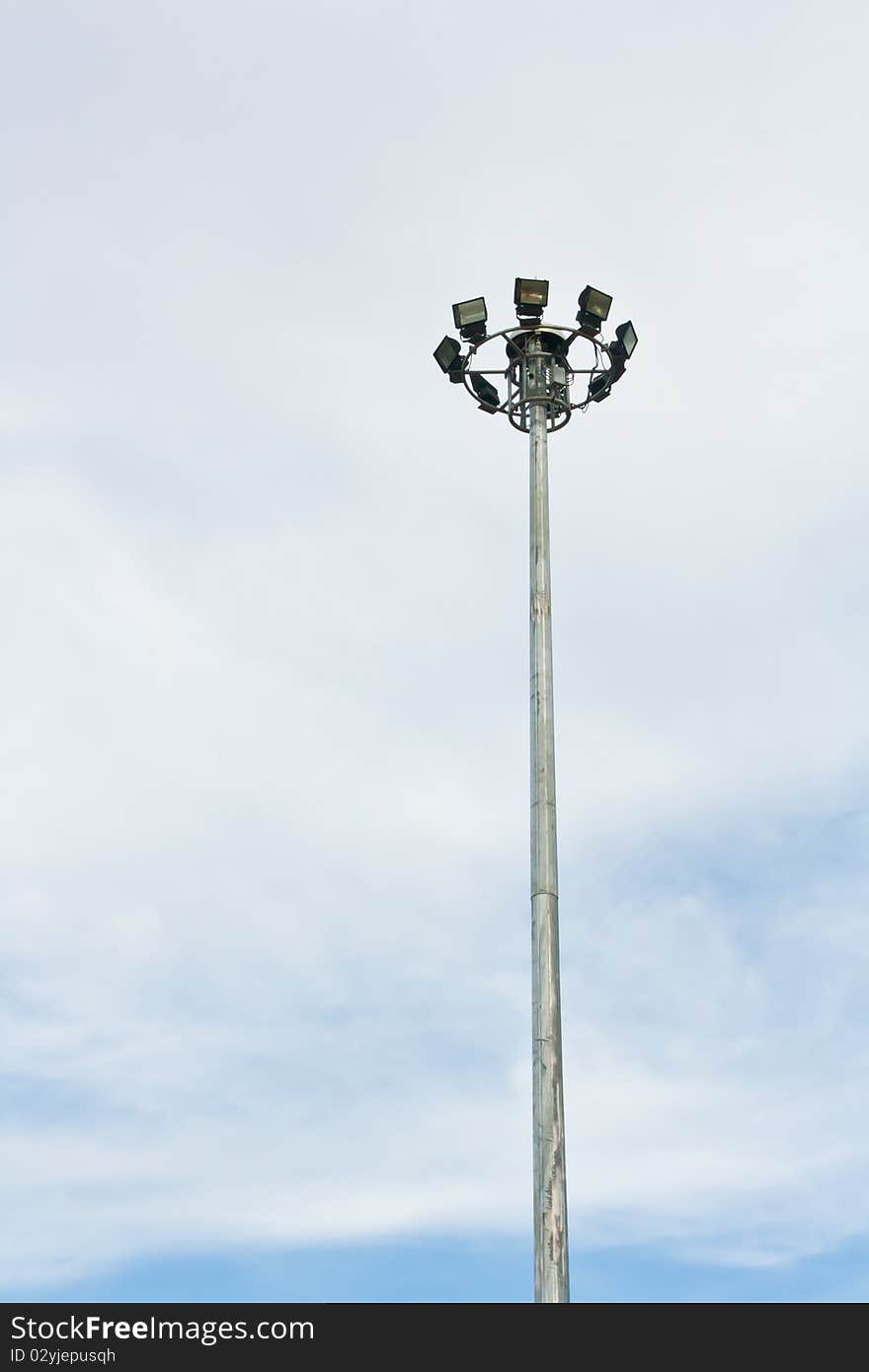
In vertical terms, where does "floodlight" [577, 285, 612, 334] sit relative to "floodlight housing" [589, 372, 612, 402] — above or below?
above

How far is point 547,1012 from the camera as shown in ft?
64.7

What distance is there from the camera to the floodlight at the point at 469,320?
24.8m

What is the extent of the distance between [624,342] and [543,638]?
5356 mm

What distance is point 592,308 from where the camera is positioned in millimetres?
24891

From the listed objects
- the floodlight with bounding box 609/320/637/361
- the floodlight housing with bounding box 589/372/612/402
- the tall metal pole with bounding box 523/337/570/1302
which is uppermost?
the floodlight with bounding box 609/320/637/361

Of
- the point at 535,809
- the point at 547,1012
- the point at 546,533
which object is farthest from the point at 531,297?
the point at 547,1012

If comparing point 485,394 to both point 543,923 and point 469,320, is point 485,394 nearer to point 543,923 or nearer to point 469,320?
point 469,320

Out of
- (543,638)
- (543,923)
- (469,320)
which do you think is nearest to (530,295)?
(469,320)

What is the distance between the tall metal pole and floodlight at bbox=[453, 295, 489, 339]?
91 centimetres

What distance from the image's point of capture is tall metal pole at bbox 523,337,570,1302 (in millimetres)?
18578

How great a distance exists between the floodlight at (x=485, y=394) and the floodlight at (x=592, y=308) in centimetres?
167
